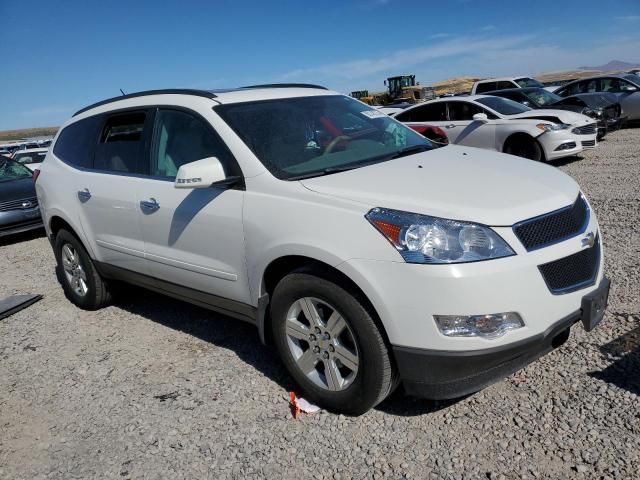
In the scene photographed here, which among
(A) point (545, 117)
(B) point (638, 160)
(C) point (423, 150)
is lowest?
(B) point (638, 160)

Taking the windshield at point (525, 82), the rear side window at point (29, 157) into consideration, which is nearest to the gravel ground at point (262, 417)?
the rear side window at point (29, 157)

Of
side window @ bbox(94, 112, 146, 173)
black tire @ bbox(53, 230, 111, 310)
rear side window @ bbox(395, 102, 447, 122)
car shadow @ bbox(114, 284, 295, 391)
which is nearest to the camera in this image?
car shadow @ bbox(114, 284, 295, 391)

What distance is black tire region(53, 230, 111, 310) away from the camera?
16.3 ft

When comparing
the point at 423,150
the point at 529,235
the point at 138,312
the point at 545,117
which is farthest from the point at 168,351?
the point at 545,117

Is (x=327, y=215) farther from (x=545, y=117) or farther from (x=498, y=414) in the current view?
(x=545, y=117)

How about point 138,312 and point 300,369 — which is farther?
point 138,312

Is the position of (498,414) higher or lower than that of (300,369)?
lower

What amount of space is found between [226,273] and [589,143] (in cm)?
919

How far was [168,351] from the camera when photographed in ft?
13.8

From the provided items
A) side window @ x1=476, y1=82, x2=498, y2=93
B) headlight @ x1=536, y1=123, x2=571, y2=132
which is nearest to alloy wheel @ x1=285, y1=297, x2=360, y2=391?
headlight @ x1=536, y1=123, x2=571, y2=132

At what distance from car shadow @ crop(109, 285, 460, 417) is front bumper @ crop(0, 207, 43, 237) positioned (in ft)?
15.6

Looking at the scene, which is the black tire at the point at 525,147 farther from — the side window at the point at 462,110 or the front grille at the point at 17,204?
the front grille at the point at 17,204

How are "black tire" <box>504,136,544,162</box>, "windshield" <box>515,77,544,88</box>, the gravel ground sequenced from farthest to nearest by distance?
1. "windshield" <box>515,77,544,88</box>
2. "black tire" <box>504,136,544,162</box>
3. the gravel ground

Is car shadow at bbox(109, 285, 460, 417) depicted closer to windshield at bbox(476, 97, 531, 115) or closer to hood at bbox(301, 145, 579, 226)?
hood at bbox(301, 145, 579, 226)
